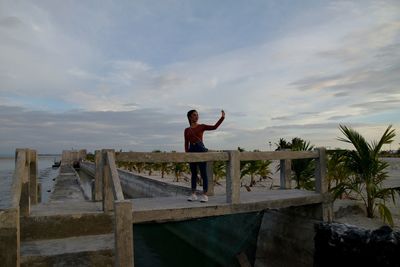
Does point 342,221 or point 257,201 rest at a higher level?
point 257,201

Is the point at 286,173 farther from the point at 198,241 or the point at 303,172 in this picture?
the point at 198,241

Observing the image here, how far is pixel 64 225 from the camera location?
6180mm

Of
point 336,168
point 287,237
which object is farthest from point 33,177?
point 336,168

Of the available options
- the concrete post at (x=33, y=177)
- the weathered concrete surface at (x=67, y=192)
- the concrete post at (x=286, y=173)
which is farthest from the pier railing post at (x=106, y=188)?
the weathered concrete surface at (x=67, y=192)

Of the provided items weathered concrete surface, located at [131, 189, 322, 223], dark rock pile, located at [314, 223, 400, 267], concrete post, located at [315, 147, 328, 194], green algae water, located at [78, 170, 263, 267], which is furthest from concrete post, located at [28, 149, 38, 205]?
concrete post, located at [315, 147, 328, 194]

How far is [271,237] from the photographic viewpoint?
926cm

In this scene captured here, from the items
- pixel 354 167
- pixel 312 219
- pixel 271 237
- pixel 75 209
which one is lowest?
pixel 271 237

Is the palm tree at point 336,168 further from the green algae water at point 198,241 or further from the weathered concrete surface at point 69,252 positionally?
the weathered concrete surface at point 69,252

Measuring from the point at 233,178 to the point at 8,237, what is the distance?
376cm

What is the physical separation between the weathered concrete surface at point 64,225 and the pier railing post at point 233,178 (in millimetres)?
2209

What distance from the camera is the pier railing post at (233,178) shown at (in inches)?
268

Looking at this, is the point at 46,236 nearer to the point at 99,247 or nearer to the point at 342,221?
the point at 99,247

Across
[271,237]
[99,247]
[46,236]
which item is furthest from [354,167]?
[46,236]

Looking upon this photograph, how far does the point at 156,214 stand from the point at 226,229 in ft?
15.2
